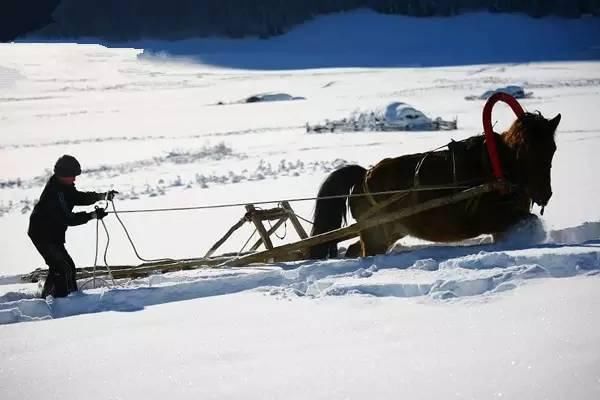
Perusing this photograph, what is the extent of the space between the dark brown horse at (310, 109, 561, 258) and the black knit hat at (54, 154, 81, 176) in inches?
82.7

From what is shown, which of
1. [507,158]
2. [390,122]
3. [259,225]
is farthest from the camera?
[390,122]

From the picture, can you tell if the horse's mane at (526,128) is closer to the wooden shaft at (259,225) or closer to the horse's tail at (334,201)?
the horse's tail at (334,201)

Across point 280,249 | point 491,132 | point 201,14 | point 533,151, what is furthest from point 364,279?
point 201,14

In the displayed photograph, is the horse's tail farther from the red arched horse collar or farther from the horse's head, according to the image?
the horse's head

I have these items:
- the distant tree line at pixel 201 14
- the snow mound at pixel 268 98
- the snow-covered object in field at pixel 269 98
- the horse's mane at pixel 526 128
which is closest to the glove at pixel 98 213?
the horse's mane at pixel 526 128

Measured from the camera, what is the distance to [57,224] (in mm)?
5598

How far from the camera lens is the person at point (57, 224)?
551 cm

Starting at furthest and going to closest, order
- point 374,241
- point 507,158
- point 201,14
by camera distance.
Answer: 1. point 201,14
2. point 374,241
3. point 507,158

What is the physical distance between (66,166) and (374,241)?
2.54m

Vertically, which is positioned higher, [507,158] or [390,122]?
[507,158]

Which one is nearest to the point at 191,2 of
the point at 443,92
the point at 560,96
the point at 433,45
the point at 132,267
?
the point at 433,45

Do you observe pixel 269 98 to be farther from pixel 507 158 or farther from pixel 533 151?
Result: pixel 533 151

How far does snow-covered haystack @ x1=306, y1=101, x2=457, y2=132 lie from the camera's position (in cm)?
2320

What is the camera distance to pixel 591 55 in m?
55.6
